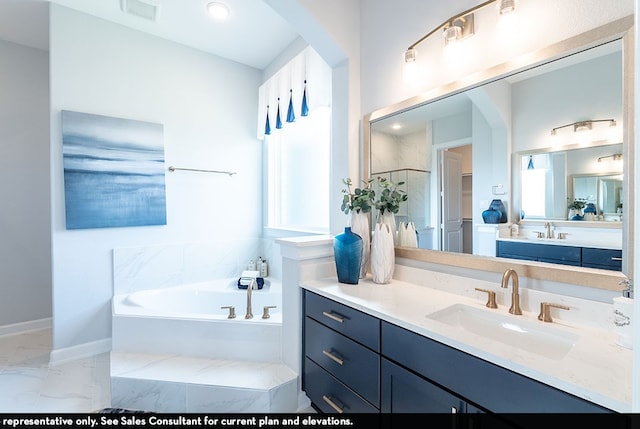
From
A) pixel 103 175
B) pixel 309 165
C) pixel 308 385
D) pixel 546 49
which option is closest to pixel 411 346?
pixel 308 385

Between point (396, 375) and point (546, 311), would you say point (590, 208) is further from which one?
point (396, 375)

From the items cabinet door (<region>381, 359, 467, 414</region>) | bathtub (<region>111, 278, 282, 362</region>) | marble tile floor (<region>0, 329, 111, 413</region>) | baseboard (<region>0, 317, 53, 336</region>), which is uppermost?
cabinet door (<region>381, 359, 467, 414</region>)

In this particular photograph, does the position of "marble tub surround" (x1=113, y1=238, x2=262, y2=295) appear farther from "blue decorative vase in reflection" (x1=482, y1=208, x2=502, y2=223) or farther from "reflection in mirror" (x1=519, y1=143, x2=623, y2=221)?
"reflection in mirror" (x1=519, y1=143, x2=623, y2=221)

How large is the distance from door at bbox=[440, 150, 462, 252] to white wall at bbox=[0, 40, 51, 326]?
3799 mm

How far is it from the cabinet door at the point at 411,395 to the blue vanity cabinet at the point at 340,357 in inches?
1.9

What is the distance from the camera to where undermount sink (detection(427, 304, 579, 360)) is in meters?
1.01

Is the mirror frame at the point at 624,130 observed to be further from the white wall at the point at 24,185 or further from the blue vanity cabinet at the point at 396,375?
the white wall at the point at 24,185

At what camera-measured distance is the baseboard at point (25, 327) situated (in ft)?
9.43

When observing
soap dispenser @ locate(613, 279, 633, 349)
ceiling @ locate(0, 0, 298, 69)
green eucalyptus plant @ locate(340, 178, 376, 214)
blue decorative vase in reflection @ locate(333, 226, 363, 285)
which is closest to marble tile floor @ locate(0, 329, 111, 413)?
blue decorative vase in reflection @ locate(333, 226, 363, 285)

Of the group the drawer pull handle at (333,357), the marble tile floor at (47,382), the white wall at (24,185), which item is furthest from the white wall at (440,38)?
the white wall at (24,185)

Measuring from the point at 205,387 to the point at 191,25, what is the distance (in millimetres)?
2802

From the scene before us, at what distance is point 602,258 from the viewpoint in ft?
3.47

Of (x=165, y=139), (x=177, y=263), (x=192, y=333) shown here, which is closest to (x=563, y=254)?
(x=192, y=333)

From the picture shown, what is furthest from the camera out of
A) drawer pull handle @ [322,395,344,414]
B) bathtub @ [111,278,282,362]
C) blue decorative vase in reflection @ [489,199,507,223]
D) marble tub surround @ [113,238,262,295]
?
marble tub surround @ [113,238,262,295]
